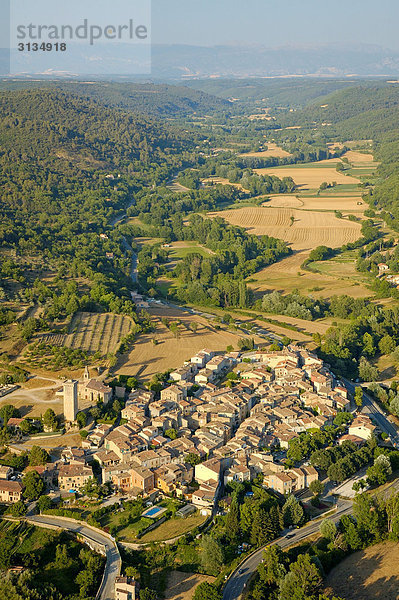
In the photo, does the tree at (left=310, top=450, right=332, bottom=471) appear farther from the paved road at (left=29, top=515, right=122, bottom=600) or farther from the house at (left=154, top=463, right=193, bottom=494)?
the paved road at (left=29, top=515, right=122, bottom=600)

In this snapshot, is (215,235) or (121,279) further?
(215,235)

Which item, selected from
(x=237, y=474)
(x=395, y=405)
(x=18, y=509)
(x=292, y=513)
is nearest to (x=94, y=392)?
(x=18, y=509)

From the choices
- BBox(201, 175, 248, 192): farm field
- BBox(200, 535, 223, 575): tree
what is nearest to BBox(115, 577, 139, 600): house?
BBox(200, 535, 223, 575): tree

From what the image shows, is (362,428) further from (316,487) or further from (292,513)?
(292,513)

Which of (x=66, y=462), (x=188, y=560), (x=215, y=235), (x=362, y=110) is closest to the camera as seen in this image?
(x=188, y=560)

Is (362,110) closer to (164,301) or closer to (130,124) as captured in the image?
(130,124)

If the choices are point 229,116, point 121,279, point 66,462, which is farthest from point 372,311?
point 229,116
